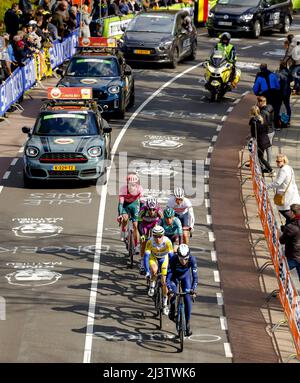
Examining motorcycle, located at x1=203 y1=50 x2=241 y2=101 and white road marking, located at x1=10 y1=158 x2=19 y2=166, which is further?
motorcycle, located at x1=203 y1=50 x2=241 y2=101

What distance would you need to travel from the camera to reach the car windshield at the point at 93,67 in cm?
3569

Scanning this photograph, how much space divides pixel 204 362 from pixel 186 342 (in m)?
0.96

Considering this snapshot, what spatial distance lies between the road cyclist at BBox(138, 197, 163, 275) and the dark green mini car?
19.5 ft

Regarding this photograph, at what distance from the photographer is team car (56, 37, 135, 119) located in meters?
34.6

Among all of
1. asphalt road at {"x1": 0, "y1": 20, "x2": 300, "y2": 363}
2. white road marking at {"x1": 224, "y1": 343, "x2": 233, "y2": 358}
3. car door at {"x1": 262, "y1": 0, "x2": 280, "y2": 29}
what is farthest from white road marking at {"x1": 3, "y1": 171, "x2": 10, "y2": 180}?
car door at {"x1": 262, "y1": 0, "x2": 280, "y2": 29}

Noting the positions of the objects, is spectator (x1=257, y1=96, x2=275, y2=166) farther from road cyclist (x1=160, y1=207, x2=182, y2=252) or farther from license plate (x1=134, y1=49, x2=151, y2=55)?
license plate (x1=134, y1=49, x2=151, y2=55)

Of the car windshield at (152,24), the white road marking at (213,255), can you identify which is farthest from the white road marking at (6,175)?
the car windshield at (152,24)

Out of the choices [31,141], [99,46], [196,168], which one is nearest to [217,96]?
[99,46]

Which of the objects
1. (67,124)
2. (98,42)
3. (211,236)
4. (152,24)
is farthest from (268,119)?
(152,24)

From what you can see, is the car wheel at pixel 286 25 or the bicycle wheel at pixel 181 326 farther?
the car wheel at pixel 286 25

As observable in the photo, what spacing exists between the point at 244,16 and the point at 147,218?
1166 inches

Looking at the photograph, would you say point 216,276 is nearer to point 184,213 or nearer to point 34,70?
point 184,213

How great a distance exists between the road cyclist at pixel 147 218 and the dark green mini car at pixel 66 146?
595 centimetres

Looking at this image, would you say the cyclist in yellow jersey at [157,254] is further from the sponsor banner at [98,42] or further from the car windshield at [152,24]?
the car windshield at [152,24]
